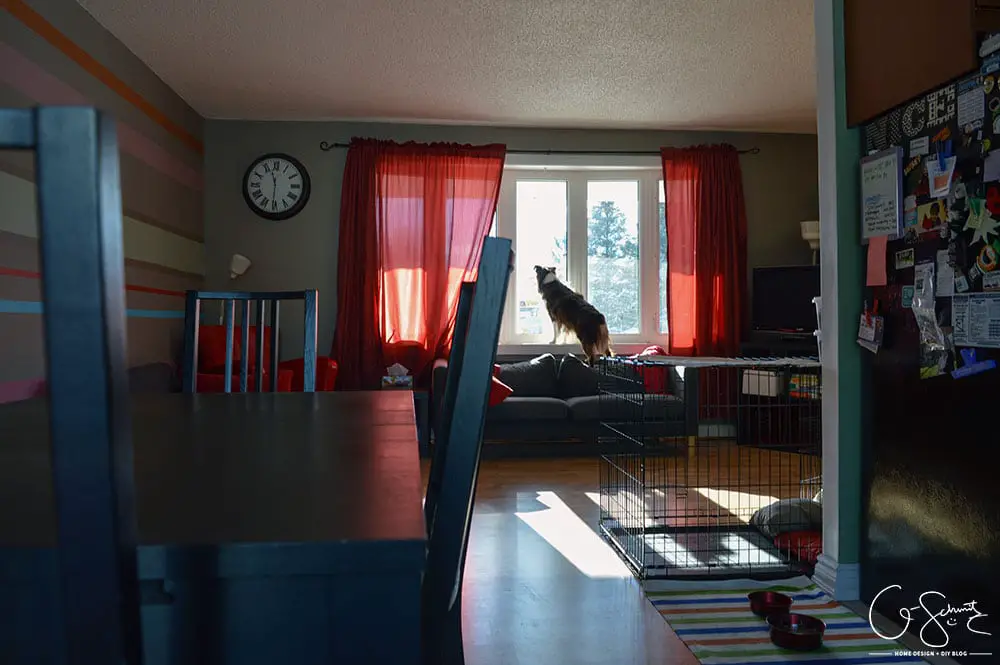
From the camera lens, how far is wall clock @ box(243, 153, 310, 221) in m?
6.09

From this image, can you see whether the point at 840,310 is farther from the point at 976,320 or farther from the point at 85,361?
the point at 85,361

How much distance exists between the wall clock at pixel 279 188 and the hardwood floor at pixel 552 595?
2951 mm

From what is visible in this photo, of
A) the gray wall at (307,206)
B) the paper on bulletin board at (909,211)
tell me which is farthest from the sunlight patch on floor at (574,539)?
the gray wall at (307,206)

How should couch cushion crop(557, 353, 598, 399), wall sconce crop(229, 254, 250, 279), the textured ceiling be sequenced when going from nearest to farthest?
the textured ceiling
wall sconce crop(229, 254, 250, 279)
couch cushion crop(557, 353, 598, 399)

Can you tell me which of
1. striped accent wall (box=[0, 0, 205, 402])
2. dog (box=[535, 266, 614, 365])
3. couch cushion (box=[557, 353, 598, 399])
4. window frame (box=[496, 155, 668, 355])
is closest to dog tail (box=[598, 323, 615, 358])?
dog (box=[535, 266, 614, 365])

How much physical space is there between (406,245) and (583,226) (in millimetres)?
1468

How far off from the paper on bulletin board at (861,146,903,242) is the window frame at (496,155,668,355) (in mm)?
3926

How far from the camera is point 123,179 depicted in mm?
4352

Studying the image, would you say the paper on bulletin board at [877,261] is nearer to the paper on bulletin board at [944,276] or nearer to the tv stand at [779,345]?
the paper on bulletin board at [944,276]

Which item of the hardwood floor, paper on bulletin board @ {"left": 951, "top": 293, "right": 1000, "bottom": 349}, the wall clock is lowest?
the hardwood floor

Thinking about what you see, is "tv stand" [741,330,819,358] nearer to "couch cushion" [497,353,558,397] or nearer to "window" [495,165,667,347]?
"window" [495,165,667,347]

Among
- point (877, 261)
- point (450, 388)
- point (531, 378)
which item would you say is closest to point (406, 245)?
point (531, 378)

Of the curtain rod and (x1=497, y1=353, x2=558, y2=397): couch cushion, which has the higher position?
the curtain rod

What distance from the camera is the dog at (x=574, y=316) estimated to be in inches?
A: 227
